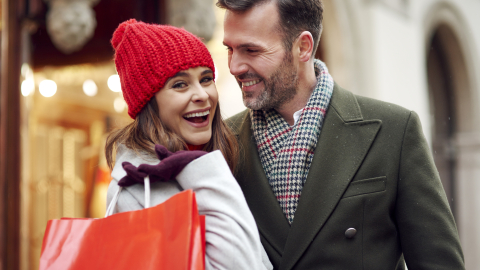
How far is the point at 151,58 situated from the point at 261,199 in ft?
2.62

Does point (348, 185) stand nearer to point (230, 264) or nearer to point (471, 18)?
point (230, 264)

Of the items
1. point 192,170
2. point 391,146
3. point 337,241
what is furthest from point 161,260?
point 391,146

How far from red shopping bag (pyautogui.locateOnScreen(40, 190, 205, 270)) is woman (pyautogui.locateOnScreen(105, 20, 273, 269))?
0.10 m

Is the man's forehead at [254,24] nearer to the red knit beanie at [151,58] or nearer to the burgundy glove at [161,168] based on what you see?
the red knit beanie at [151,58]

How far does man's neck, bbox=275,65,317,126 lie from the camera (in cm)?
254

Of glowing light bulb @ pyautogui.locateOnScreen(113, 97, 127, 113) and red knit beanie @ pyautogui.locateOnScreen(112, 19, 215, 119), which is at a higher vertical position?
red knit beanie @ pyautogui.locateOnScreen(112, 19, 215, 119)

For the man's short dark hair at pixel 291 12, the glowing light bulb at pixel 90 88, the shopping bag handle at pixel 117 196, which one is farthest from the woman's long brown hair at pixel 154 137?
the glowing light bulb at pixel 90 88

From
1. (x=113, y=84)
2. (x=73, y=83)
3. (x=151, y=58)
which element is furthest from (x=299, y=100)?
(x=73, y=83)

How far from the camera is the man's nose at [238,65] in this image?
2486mm

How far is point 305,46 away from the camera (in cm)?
261

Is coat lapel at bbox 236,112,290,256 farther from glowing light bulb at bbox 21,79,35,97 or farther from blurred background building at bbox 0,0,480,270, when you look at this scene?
glowing light bulb at bbox 21,79,35,97

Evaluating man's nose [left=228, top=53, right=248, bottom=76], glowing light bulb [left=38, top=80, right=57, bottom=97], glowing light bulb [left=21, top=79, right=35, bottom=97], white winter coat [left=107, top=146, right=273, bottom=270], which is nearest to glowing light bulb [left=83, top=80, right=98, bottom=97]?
glowing light bulb [left=38, top=80, right=57, bottom=97]

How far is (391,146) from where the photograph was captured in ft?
7.39

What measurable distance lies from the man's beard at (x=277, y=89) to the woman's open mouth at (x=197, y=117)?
13.2 inches
